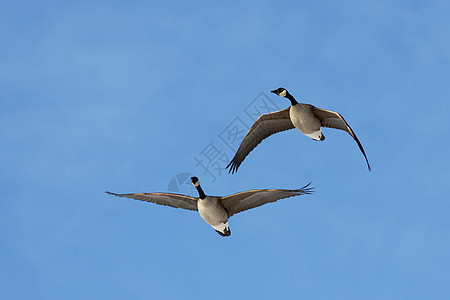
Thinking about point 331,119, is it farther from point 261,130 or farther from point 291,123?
point 261,130

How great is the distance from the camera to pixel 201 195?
16.5 meters

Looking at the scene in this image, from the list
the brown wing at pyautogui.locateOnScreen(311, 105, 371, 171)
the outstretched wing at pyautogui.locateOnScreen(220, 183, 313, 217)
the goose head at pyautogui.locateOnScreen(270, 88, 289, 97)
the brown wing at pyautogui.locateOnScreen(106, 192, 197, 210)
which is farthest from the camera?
the goose head at pyautogui.locateOnScreen(270, 88, 289, 97)

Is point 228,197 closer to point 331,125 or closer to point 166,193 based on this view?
point 166,193

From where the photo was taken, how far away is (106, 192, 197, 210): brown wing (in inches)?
664

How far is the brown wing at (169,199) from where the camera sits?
1688cm

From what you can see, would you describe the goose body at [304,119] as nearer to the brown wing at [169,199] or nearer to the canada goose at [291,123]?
the canada goose at [291,123]

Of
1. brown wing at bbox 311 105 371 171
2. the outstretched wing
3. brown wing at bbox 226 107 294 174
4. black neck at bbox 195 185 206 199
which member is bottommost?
the outstretched wing

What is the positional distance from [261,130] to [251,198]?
3.93 meters

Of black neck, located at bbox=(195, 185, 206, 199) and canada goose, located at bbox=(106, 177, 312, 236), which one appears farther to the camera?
black neck, located at bbox=(195, 185, 206, 199)

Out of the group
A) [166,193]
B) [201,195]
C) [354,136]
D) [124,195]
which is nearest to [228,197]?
[201,195]

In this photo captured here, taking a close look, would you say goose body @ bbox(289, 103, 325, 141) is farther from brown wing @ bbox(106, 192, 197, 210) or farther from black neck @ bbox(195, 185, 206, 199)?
brown wing @ bbox(106, 192, 197, 210)

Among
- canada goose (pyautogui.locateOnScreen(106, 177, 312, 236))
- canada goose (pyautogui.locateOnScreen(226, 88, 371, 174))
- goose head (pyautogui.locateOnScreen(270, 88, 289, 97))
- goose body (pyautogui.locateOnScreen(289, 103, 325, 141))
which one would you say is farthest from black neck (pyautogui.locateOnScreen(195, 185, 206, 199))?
goose head (pyautogui.locateOnScreen(270, 88, 289, 97))

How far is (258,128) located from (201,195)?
4002mm

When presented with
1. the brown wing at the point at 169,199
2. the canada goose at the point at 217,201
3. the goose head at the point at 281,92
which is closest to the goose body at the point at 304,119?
the goose head at the point at 281,92
